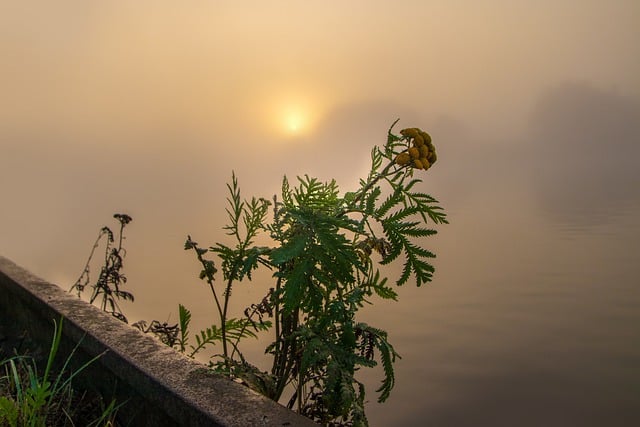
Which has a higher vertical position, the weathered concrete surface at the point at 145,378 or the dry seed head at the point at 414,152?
the dry seed head at the point at 414,152

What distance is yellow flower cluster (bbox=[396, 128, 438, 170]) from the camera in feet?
6.00

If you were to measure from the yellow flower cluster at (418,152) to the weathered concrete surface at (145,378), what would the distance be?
2.73 ft

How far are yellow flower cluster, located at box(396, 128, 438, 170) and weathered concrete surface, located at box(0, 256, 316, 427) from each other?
83 cm

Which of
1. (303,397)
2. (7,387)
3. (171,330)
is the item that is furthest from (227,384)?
(7,387)

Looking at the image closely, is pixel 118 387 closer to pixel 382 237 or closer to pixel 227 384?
pixel 227 384

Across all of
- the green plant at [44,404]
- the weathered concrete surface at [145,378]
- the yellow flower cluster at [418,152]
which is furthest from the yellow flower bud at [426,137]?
the green plant at [44,404]

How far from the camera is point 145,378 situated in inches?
75.6

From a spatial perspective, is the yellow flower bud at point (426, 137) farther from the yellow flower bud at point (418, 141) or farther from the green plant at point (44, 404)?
the green plant at point (44, 404)

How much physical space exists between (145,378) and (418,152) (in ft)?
3.77

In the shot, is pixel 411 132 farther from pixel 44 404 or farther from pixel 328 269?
pixel 44 404

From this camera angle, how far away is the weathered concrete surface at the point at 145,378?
1.66 meters

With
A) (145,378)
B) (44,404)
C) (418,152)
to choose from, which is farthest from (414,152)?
(44,404)

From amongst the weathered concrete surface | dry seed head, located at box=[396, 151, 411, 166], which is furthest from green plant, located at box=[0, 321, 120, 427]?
dry seed head, located at box=[396, 151, 411, 166]

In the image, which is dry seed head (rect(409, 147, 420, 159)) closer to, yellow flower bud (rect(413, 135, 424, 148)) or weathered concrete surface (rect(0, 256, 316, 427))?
yellow flower bud (rect(413, 135, 424, 148))
